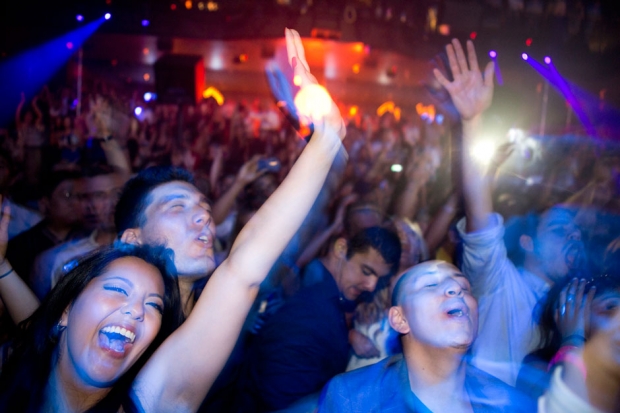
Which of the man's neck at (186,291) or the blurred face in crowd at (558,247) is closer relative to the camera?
the man's neck at (186,291)

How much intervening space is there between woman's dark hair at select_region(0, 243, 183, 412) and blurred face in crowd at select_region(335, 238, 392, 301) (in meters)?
0.98

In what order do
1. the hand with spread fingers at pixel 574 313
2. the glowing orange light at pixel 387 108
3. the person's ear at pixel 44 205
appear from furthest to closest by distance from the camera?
the glowing orange light at pixel 387 108 < the person's ear at pixel 44 205 < the hand with spread fingers at pixel 574 313

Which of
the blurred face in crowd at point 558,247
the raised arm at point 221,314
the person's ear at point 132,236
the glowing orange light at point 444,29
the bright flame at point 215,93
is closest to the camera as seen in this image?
the raised arm at point 221,314

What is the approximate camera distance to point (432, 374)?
1.46m

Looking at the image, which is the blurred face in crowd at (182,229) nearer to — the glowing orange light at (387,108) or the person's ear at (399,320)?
the person's ear at (399,320)

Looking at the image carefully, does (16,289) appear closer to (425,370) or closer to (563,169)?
(425,370)

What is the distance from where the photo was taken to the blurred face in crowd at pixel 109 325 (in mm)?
1188

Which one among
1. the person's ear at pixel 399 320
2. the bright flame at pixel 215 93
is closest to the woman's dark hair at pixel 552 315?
the person's ear at pixel 399 320

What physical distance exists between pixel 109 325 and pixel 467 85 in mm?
1660

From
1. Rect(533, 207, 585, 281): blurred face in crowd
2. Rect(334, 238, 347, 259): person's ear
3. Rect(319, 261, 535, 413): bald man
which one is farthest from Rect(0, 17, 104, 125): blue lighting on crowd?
Rect(319, 261, 535, 413): bald man

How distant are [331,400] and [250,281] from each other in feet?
1.77

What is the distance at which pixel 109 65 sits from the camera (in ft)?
46.6

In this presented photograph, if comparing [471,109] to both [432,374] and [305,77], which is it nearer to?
[305,77]

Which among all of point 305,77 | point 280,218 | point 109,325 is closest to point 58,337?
point 109,325
